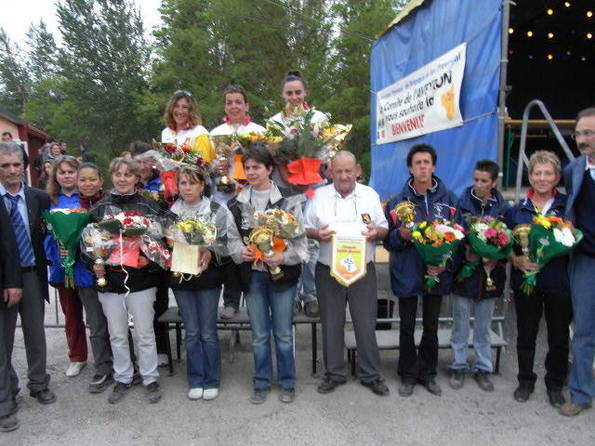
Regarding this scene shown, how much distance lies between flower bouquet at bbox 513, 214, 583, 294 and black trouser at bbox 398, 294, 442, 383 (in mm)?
794

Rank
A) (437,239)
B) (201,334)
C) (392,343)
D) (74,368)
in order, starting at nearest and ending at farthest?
1. (437,239)
2. (201,334)
3. (392,343)
4. (74,368)

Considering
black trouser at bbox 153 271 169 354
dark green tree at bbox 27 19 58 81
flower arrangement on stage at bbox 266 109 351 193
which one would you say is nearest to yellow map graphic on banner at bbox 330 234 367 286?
flower arrangement on stage at bbox 266 109 351 193

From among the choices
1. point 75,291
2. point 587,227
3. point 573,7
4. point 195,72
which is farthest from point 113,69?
point 587,227

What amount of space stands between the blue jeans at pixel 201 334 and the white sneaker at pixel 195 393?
3cm

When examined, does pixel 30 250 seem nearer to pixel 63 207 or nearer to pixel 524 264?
pixel 63 207

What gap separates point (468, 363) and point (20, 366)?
4400mm

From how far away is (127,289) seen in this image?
3658 mm

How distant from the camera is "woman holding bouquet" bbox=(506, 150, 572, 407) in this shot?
3.50 m

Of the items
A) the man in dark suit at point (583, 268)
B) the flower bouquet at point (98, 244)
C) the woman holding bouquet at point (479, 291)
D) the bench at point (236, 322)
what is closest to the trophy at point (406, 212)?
the woman holding bouquet at point (479, 291)

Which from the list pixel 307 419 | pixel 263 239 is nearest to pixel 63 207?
pixel 263 239

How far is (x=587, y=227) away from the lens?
11.1 ft

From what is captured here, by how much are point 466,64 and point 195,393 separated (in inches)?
182

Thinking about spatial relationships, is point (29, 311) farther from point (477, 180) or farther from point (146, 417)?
point (477, 180)

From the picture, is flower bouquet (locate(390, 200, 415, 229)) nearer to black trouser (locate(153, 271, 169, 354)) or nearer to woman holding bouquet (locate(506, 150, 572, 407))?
woman holding bouquet (locate(506, 150, 572, 407))
